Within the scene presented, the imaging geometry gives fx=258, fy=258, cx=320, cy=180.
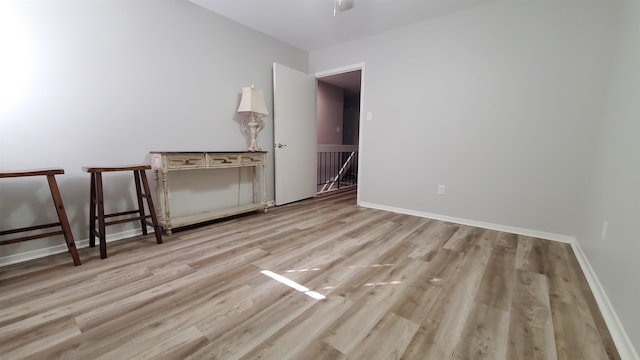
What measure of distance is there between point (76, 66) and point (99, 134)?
534 mm

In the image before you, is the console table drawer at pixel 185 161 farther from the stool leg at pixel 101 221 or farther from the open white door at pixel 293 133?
the open white door at pixel 293 133

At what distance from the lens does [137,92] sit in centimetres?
237

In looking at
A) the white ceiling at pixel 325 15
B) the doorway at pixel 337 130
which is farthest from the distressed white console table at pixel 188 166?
the doorway at pixel 337 130

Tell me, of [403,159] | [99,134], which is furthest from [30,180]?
[403,159]

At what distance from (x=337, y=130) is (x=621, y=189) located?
5515mm

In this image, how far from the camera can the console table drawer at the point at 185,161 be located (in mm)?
2371

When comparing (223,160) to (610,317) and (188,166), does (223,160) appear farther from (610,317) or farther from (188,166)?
(610,317)

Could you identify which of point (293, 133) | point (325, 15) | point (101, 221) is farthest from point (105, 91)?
point (325, 15)

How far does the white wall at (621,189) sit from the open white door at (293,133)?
3.13 meters

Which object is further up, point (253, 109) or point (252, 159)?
point (253, 109)

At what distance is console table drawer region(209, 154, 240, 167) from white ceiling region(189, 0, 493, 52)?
1585 mm

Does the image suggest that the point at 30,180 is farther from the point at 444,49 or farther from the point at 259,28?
the point at 444,49

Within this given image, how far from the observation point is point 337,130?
21.8 ft

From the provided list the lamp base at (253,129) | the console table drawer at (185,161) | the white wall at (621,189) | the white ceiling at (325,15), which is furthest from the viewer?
the lamp base at (253,129)
